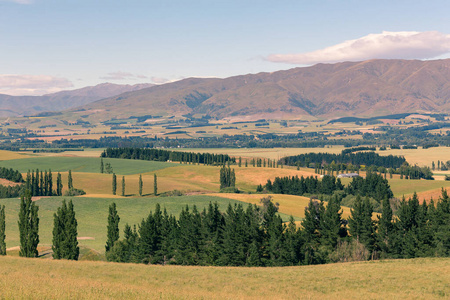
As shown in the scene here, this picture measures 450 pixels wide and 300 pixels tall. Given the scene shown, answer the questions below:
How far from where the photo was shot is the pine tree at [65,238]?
3100 inches

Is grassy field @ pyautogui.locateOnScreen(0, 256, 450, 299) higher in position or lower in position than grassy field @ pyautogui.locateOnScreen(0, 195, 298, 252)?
higher

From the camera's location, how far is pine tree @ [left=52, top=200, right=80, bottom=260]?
7875cm

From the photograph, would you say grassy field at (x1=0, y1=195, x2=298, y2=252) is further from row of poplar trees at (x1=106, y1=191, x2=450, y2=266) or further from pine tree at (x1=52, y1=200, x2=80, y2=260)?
pine tree at (x1=52, y1=200, x2=80, y2=260)

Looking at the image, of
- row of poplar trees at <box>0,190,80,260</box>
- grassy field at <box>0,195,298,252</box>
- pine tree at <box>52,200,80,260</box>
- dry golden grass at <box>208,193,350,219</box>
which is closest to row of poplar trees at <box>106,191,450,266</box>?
pine tree at <box>52,200,80,260</box>

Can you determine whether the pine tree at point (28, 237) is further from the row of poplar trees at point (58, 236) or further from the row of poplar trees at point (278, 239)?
the row of poplar trees at point (278, 239)

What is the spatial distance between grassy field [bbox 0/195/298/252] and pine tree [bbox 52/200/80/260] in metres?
23.0

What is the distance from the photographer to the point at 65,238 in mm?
79438

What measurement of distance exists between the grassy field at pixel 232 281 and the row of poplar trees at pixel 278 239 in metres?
16.1

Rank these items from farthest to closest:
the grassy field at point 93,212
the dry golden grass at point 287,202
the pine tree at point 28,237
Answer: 1. the dry golden grass at point 287,202
2. the grassy field at point 93,212
3. the pine tree at point 28,237

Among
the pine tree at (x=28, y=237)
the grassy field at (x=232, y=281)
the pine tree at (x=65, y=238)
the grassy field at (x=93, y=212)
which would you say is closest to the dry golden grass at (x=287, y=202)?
the grassy field at (x=93, y=212)

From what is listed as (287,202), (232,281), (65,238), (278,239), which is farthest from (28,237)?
(287,202)

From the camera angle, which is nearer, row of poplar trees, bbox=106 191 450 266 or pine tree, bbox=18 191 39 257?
row of poplar trees, bbox=106 191 450 266

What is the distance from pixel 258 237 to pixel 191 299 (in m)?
47.6

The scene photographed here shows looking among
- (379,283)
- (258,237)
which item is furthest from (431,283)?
(258,237)
